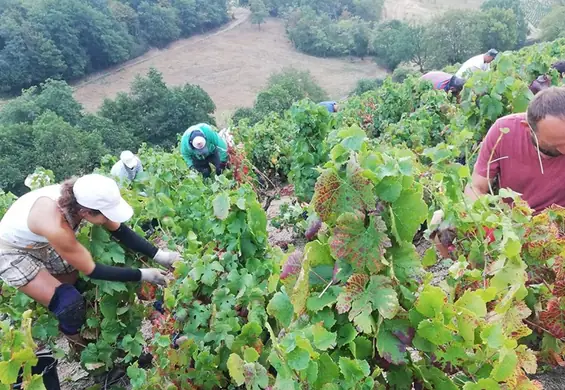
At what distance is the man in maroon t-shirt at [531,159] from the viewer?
2553mm

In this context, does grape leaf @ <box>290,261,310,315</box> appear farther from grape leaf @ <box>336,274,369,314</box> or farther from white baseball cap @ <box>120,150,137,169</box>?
white baseball cap @ <box>120,150,137,169</box>

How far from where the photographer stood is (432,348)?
5.28 ft

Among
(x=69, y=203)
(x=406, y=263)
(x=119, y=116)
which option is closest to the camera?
(x=406, y=263)

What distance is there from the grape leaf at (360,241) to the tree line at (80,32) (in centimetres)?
4984

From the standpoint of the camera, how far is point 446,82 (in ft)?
30.9

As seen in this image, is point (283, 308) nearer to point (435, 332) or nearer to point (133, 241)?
point (435, 332)

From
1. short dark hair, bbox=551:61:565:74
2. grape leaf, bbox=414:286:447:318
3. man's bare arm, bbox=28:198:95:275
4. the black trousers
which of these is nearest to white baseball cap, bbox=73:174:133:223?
man's bare arm, bbox=28:198:95:275

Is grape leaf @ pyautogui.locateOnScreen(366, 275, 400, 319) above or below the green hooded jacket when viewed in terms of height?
above

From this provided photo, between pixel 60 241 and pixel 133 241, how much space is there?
0.52 meters

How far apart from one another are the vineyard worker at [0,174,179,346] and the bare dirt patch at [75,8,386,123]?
1478 inches

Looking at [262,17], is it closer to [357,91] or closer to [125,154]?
[357,91]

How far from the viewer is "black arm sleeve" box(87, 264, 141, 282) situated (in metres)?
2.81

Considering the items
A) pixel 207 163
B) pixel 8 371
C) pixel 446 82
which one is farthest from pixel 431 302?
pixel 446 82

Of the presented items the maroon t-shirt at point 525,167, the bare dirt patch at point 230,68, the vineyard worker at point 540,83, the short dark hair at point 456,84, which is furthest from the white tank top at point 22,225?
the bare dirt patch at point 230,68
